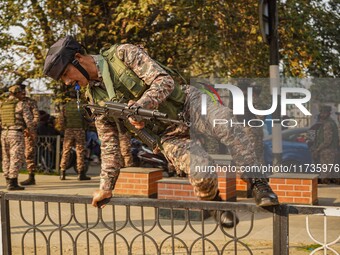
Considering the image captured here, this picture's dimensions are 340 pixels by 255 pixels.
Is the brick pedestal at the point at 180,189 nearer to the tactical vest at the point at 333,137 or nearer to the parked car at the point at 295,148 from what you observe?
the tactical vest at the point at 333,137

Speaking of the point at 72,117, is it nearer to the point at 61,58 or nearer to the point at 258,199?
the point at 61,58

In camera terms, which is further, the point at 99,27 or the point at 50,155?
the point at 50,155

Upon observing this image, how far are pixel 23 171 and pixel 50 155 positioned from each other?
86 centimetres

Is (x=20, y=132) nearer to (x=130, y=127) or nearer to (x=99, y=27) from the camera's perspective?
(x=99, y=27)

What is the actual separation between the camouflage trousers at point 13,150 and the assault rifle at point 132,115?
7.73 metres

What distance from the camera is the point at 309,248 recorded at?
6641mm

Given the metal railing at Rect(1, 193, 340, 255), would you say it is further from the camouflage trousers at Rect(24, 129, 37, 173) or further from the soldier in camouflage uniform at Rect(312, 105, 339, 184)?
the soldier in camouflage uniform at Rect(312, 105, 339, 184)

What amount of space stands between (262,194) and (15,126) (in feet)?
28.8

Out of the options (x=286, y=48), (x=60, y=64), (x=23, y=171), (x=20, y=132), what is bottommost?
(x=23, y=171)

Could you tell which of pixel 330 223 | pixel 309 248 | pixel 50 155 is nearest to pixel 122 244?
pixel 309 248

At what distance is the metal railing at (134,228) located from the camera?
11.7ft

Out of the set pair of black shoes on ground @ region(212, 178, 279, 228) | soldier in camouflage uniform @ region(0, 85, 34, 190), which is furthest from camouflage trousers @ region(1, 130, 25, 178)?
pair of black shoes on ground @ region(212, 178, 279, 228)

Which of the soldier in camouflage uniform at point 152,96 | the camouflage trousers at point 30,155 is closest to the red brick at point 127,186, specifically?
the camouflage trousers at point 30,155

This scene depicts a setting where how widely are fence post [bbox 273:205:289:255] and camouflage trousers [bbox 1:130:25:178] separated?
342 inches
